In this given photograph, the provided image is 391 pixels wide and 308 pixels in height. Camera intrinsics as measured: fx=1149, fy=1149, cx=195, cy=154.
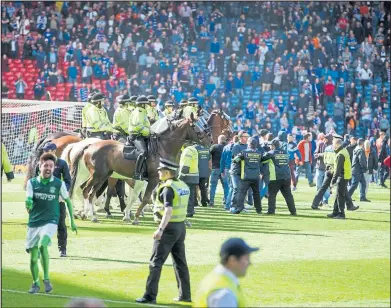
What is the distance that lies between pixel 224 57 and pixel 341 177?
75.7 feet

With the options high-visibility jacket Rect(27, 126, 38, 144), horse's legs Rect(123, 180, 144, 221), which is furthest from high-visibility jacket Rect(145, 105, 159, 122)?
high-visibility jacket Rect(27, 126, 38, 144)

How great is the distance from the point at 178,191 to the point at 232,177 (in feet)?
44.3

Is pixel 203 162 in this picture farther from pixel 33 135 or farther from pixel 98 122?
pixel 33 135

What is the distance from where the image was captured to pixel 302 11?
174 feet

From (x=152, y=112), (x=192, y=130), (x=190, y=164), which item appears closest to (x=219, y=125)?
(x=152, y=112)

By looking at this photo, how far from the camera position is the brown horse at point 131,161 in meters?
23.7

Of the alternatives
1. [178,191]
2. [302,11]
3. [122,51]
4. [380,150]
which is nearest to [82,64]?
[122,51]

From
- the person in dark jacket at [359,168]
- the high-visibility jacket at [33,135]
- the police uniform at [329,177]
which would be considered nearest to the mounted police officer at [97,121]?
the police uniform at [329,177]

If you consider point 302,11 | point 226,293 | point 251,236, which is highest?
point 302,11

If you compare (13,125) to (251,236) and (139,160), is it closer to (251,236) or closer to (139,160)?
(139,160)

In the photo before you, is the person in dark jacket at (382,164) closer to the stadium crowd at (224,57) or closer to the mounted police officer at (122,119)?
the stadium crowd at (224,57)

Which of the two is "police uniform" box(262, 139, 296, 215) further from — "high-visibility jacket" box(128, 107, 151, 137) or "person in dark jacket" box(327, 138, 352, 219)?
"high-visibility jacket" box(128, 107, 151, 137)

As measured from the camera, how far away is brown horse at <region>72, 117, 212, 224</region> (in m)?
23.7

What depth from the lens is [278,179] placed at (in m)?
27.5
